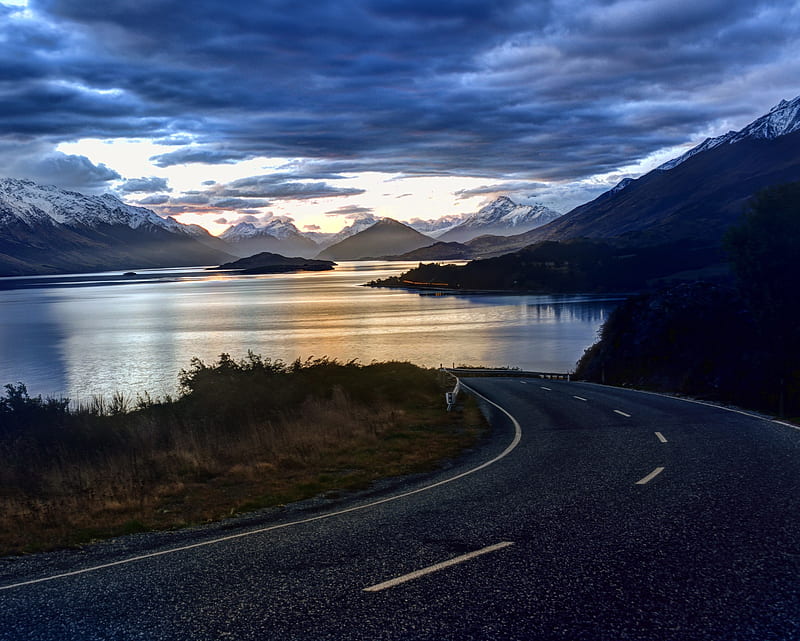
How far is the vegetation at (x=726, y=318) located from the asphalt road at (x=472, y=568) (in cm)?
3468

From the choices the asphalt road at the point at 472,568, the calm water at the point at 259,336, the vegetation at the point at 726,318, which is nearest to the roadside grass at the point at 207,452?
the asphalt road at the point at 472,568

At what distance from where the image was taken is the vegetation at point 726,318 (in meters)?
50.2

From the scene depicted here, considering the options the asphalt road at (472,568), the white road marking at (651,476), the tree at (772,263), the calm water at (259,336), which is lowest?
the calm water at (259,336)

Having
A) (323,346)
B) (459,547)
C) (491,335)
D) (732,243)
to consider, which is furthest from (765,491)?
(491,335)

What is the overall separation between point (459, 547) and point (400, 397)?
79.1 feet

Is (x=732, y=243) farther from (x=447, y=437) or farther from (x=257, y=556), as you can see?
(x=257, y=556)

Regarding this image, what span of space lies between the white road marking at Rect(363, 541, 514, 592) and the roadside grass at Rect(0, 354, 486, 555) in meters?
5.42

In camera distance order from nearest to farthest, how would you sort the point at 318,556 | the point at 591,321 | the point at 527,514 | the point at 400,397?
1. the point at 318,556
2. the point at 527,514
3. the point at 400,397
4. the point at 591,321

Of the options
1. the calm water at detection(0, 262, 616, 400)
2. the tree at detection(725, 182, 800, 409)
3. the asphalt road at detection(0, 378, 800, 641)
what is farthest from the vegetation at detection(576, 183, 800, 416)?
the asphalt road at detection(0, 378, 800, 641)

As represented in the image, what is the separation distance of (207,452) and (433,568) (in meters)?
11.4

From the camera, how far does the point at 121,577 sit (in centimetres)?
941

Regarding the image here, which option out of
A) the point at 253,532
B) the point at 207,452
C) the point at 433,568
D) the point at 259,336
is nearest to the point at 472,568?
the point at 433,568

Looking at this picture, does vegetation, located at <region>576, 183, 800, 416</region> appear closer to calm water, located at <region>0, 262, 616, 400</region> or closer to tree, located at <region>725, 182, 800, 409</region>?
tree, located at <region>725, 182, 800, 409</region>

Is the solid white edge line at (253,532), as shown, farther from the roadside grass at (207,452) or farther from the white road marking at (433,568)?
the white road marking at (433,568)
